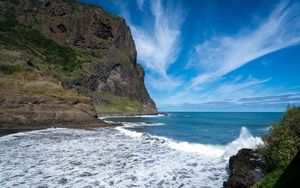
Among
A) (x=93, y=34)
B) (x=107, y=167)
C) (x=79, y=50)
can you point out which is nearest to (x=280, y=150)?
(x=107, y=167)

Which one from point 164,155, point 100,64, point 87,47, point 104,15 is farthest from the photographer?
point 104,15

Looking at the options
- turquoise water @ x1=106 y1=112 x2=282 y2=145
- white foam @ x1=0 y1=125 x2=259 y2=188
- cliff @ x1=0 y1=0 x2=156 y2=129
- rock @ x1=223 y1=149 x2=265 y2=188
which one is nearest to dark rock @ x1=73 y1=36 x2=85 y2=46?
cliff @ x1=0 y1=0 x2=156 y2=129

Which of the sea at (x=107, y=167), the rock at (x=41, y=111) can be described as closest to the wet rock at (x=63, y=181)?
the sea at (x=107, y=167)

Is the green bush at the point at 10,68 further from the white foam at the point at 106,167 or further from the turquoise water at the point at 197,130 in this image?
the white foam at the point at 106,167

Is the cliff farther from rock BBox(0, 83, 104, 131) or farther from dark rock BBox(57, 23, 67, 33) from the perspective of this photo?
rock BBox(0, 83, 104, 131)

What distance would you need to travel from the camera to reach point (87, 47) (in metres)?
185

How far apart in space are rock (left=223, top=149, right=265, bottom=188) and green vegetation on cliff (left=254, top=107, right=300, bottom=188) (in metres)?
1.23

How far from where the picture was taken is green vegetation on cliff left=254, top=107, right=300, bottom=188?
12232 millimetres

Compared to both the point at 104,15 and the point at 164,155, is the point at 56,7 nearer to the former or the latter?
the point at 104,15

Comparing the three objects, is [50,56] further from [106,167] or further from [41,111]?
[106,167]

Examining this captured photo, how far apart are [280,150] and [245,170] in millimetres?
3205

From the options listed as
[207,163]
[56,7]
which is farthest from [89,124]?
[56,7]

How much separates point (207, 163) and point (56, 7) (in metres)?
193

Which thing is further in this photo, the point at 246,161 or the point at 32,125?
the point at 32,125
